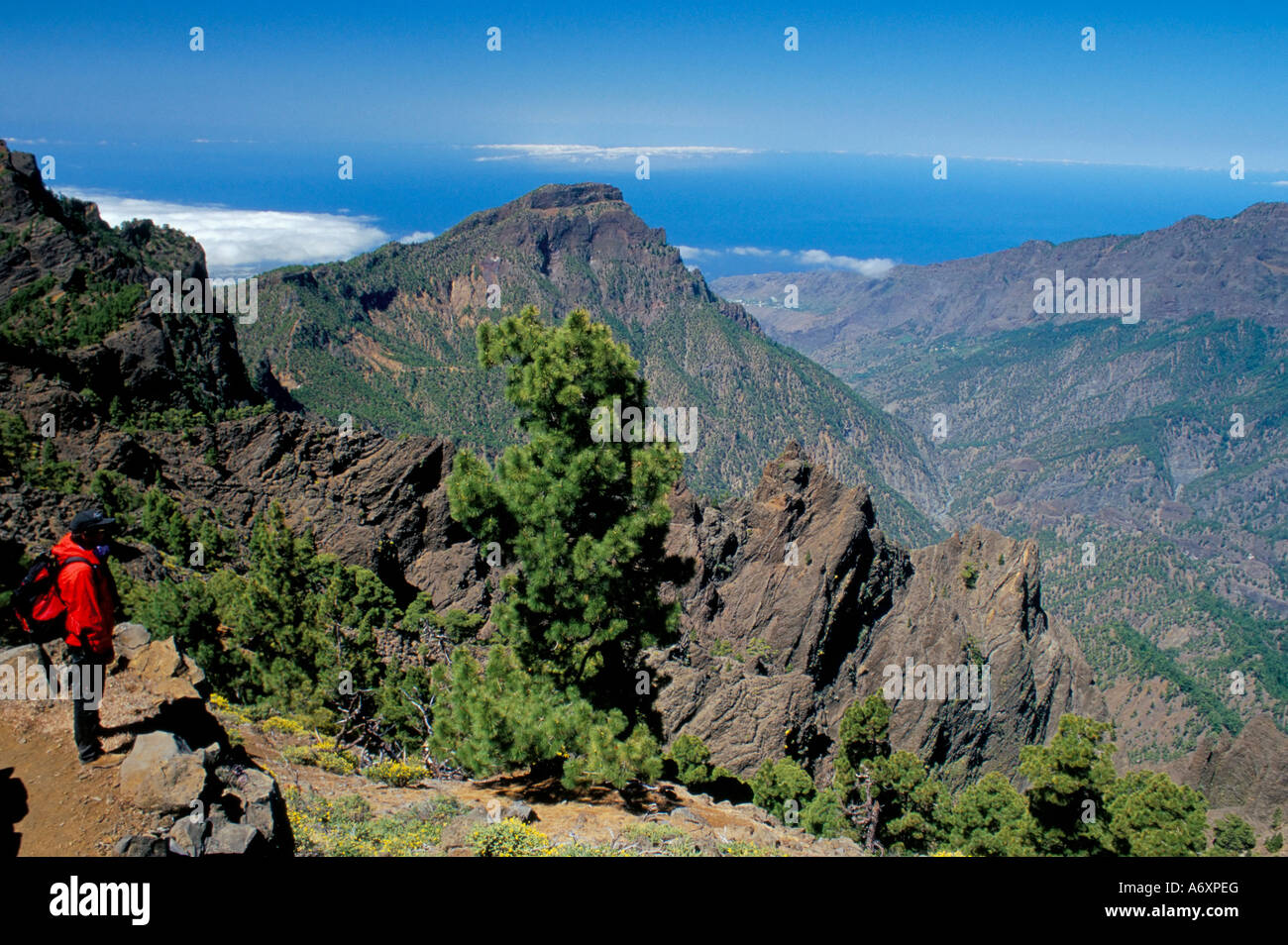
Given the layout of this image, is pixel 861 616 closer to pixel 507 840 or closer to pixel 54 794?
pixel 507 840

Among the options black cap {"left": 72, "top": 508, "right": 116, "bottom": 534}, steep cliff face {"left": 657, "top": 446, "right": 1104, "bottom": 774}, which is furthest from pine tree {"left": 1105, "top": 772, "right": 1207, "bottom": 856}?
black cap {"left": 72, "top": 508, "right": 116, "bottom": 534}

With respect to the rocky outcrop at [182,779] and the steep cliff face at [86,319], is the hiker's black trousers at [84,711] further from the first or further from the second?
the steep cliff face at [86,319]

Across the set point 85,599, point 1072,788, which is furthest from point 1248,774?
point 85,599

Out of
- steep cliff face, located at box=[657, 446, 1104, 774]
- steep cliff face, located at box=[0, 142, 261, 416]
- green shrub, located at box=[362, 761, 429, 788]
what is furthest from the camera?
steep cliff face, located at box=[0, 142, 261, 416]

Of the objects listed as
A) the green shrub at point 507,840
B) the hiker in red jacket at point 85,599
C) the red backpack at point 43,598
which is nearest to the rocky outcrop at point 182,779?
the hiker in red jacket at point 85,599

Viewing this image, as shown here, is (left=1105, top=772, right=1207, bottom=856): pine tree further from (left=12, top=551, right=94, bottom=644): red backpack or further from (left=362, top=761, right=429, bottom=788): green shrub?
(left=12, top=551, right=94, bottom=644): red backpack

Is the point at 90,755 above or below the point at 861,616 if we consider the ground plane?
above

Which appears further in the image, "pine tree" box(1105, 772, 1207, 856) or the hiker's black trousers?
"pine tree" box(1105, 772, 1207, 856)
